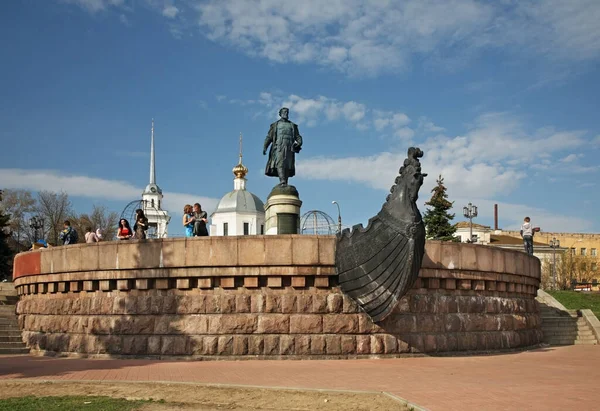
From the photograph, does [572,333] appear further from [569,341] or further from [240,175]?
[240,175]

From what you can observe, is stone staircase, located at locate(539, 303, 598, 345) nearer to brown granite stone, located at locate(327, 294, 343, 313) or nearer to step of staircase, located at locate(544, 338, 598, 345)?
step of staircase, located at locate(544, 338, 598, 345)

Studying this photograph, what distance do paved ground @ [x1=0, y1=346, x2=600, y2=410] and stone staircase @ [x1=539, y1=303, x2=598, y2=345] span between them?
5.42 metres

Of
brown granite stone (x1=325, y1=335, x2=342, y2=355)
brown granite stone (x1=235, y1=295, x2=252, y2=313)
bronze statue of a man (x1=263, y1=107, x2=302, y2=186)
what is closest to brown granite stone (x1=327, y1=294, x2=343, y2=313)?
brown granite stone (x1=325, y1=335, x2=342, y2=355)

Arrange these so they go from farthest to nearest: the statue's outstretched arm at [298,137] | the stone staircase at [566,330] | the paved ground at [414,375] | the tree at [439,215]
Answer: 1. the tree at [439,215]
2. the stone staircase at [566,330]
3. the statue's outstretched arm at [298,137]
4. the paved ground at [414,375]

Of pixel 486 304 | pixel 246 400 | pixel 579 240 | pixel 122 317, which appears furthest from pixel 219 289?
pixel 579 240

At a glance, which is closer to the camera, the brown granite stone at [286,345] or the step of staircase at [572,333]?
the brown granite stone at [286,345]

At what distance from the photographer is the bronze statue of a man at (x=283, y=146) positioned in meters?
18.5

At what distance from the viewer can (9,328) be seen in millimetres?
17094

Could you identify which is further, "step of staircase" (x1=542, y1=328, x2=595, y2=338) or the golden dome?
the golden dome

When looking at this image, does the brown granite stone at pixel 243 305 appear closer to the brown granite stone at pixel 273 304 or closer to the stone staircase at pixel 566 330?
the brown granite stone at pixel 273 304

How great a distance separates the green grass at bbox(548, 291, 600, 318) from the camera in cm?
2872

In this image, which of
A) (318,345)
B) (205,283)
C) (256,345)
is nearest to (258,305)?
(256,345)

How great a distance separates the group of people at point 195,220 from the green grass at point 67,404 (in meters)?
6.80

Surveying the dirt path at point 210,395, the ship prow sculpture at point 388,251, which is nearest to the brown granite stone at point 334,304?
the ship prow sculpture at point 388,251
